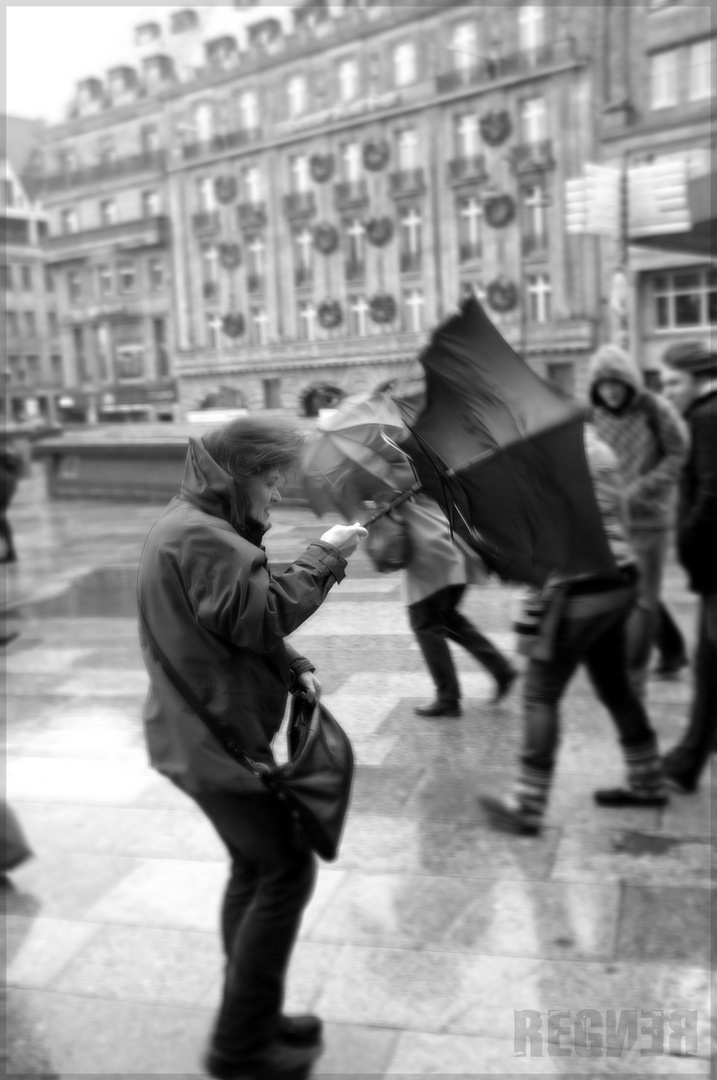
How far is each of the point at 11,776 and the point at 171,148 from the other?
109 centimetres

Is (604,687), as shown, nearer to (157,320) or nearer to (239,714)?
(157,320)

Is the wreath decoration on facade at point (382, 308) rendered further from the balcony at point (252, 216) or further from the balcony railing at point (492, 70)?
the balcony railing at point (492, 70)

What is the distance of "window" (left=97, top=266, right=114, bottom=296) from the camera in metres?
1.51

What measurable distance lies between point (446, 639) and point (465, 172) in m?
0.73

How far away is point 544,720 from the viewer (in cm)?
196

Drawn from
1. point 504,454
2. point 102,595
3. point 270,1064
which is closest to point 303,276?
point 102,595

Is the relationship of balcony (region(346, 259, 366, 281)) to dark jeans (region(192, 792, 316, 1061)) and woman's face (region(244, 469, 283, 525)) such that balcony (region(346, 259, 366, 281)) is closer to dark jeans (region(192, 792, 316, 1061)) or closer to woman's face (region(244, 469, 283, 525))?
woman's face (region(244, 469, 283, 525))

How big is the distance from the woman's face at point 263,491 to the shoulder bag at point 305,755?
0.18 m

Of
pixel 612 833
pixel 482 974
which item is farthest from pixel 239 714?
pixel 612 833

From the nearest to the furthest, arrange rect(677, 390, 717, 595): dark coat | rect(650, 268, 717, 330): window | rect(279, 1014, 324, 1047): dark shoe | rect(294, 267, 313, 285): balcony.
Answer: rect(294, 267, 313, 285): balcony < rect(279, 1014, 324, 1047): dark shoe < rect(677, 390, 717, 595): dark coat < rect(650, 268, 717, 330): window

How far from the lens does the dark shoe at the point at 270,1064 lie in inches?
69.5

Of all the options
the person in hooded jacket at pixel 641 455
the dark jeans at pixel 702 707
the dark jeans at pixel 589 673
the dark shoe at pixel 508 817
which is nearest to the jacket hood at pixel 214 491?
the dark jeans at pixel 589 673

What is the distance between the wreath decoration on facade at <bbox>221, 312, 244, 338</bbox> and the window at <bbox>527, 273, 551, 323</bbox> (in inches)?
15.1

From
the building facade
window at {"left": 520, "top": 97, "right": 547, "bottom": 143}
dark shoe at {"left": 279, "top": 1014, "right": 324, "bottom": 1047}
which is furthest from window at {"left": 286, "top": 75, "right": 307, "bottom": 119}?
dark shoe at {"left": 279, "top": 1014, "right": 324, "bottom": 1047}
